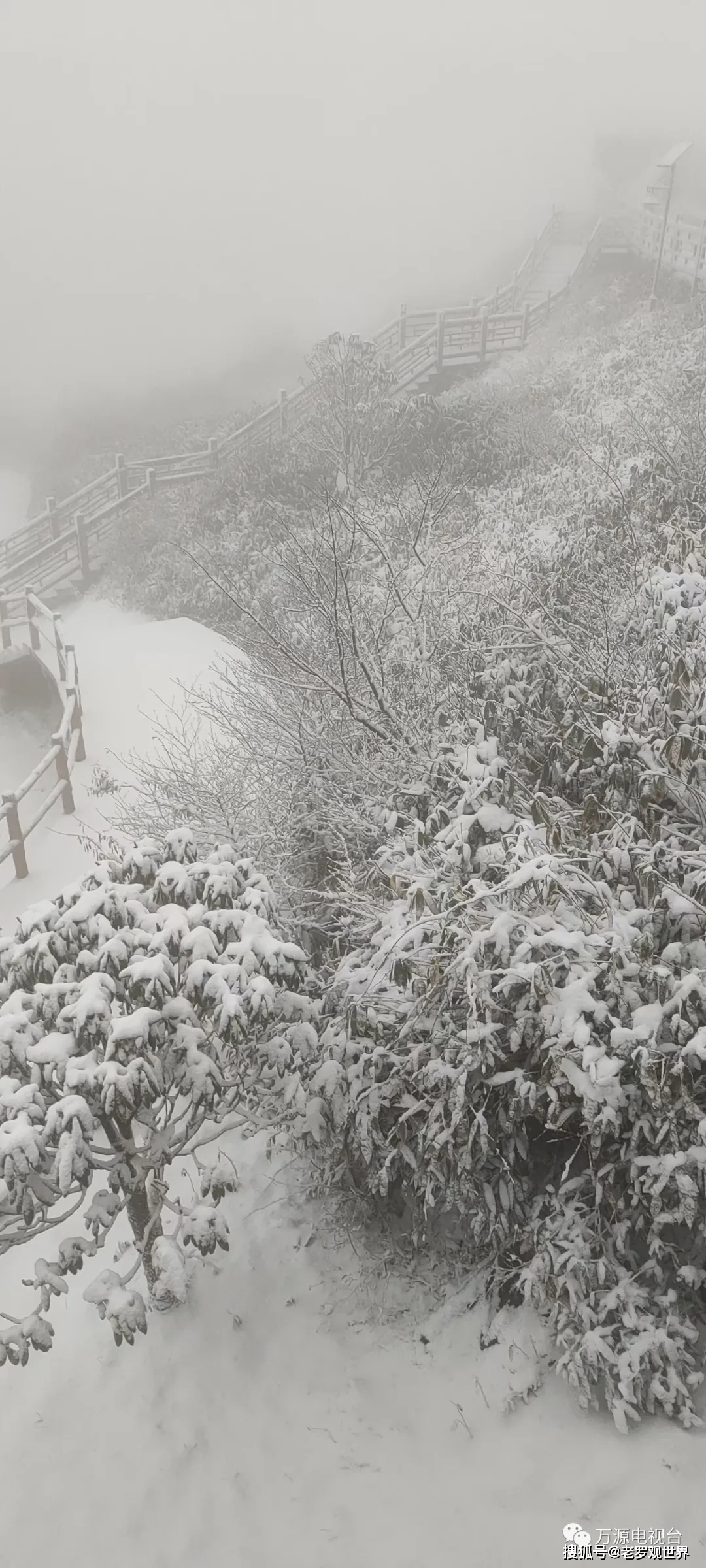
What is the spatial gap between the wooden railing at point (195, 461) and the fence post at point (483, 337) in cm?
3

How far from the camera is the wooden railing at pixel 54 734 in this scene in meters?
9.52

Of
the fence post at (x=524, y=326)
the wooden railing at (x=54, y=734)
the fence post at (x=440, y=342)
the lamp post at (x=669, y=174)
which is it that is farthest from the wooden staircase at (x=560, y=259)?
the wooden railing at (x=54, y=734)

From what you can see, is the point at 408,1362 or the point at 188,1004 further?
the point at 408,1362

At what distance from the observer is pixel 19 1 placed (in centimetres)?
4700

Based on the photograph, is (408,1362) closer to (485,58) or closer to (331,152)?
(331,152)

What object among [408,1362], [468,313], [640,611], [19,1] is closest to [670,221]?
[468,313]

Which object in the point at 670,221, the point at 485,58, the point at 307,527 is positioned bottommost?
the point at 307,527

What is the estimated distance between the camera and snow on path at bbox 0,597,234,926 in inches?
384

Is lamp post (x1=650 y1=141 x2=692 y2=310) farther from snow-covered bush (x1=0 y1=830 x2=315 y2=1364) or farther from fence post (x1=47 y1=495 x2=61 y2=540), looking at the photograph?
snow-covered bush (x1=0 y1=830 x2=315 y2=1364)

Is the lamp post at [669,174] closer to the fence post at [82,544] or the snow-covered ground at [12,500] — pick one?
the fence post at [82,544]

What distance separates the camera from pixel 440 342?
23.5m

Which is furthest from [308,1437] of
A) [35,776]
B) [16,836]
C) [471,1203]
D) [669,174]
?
[669,174]

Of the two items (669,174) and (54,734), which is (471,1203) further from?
(669,174)

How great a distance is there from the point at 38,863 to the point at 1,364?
116 ft
